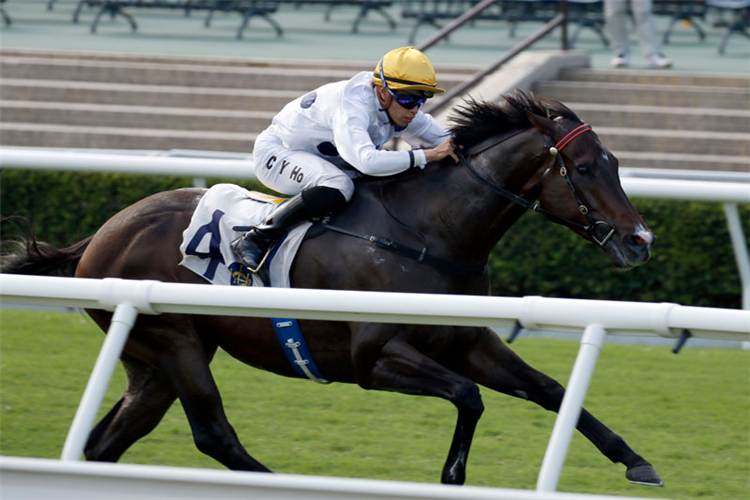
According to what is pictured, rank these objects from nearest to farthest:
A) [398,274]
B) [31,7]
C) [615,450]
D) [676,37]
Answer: [615,450] < [398,274] < [676,37] < [31,7]

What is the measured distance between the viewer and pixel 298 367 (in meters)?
3.97

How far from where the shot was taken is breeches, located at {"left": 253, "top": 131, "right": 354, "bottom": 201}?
13.0 ft

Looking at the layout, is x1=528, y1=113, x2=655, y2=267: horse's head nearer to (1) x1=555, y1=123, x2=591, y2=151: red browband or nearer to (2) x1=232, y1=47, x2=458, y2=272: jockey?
(1) x1=555, y1=123, x2=591, y2=151: red browband

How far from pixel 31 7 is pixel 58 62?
5.95 meters

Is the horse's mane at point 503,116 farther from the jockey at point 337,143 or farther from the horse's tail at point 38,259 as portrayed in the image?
the horse's tail at point 38,259

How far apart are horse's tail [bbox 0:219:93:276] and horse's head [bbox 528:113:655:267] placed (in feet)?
6.08

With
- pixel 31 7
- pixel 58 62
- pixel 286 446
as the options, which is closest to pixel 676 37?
pixel 58 62

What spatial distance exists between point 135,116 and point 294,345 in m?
7.09

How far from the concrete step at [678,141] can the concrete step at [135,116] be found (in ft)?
10.2

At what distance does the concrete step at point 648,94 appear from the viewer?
9.97 m

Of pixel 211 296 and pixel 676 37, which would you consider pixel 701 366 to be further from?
pixel 676 37

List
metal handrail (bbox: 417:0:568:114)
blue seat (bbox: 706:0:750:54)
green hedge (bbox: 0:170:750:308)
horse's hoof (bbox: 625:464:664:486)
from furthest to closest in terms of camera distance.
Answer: blue seat (bbox: 706:0:750:54)
metal handrail (bbox: 417:0:568:114)
green hedge (bbox: 0:170:750:308)
horse's hoof (bbox: 625:464:664:486)

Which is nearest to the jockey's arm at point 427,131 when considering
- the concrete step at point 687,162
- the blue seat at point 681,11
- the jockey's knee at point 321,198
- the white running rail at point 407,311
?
the jockey's knee at point 321,198

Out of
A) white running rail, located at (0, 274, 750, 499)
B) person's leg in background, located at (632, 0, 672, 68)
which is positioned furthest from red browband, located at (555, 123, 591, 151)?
person's leg in background, located at (632, 0, 672, 68)
